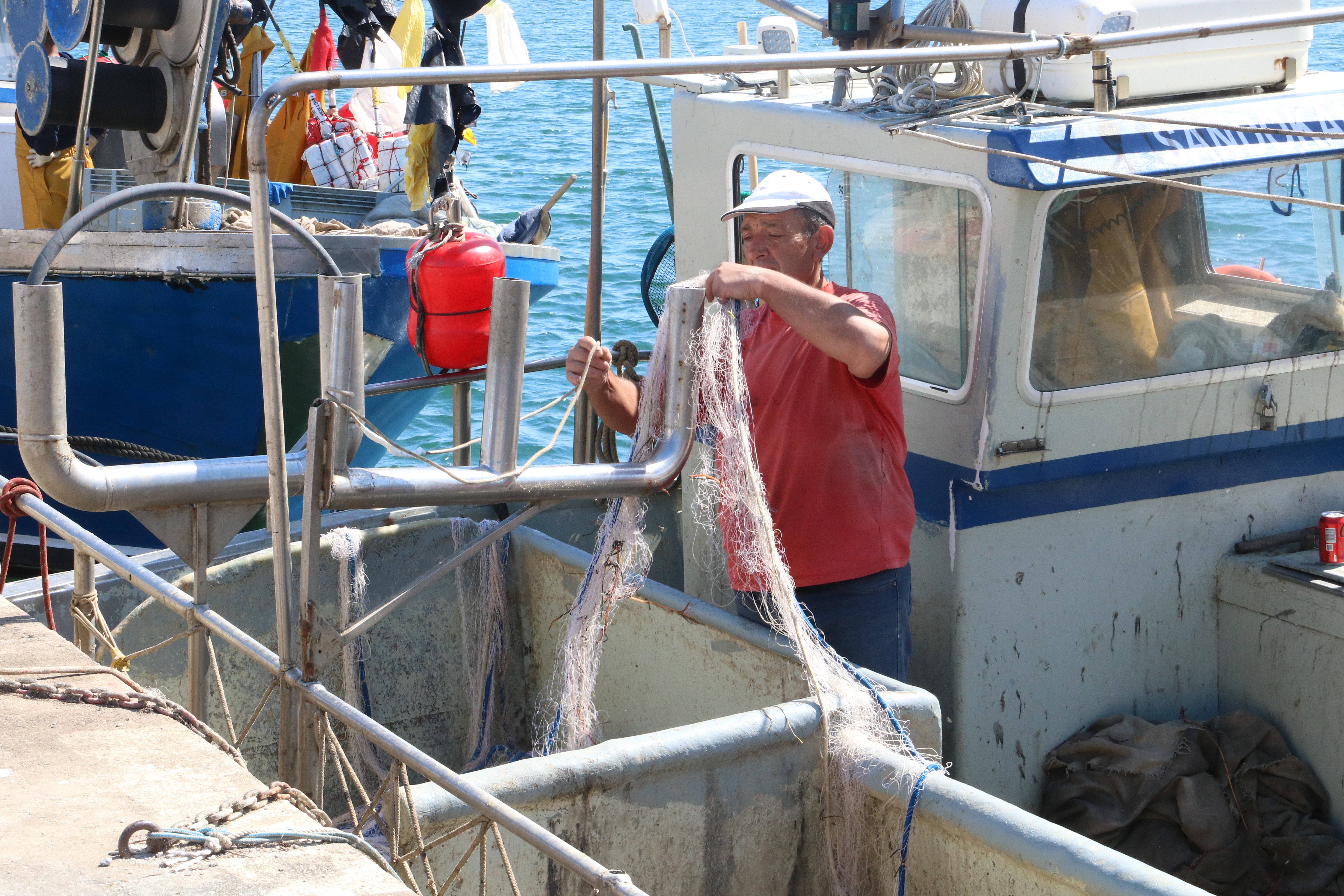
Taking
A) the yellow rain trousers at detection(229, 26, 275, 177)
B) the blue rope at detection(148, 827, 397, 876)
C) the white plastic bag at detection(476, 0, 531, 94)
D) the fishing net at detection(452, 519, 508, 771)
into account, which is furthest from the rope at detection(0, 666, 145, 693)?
the white plastic bag at detection(476, 0, 531, 94)

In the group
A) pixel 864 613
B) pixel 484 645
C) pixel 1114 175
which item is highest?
pixel 1114 175

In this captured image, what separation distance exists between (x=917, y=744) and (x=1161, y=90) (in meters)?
2.13

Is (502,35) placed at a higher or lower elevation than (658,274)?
higher

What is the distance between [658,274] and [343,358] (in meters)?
3.44

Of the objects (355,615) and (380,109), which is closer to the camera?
(355,615)

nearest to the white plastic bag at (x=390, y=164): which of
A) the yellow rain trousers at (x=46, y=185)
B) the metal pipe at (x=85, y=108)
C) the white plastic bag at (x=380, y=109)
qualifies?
the white plastic bag at (x=380, y=109)

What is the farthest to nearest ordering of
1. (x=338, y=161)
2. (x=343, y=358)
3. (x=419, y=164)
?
(x=338, y=161) < (x=419, y=164) < (x=343, y=358)

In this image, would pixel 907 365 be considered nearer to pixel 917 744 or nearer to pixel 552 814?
pixel 917 744

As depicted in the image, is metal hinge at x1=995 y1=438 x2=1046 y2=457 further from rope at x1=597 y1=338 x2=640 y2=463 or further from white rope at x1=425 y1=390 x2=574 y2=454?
white rope at x1=425 y1=390 x2=574 y2=454

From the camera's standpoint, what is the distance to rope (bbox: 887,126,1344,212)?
128 inches

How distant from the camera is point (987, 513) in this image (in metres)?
3.82

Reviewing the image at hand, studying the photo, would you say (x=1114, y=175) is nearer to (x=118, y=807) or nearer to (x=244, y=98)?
(x=118, y=807)

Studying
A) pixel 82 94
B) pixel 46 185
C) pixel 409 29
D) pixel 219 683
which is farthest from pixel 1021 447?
pixel 409 29

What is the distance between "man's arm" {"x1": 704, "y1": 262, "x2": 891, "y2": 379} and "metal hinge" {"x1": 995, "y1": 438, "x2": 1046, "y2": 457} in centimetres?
66
